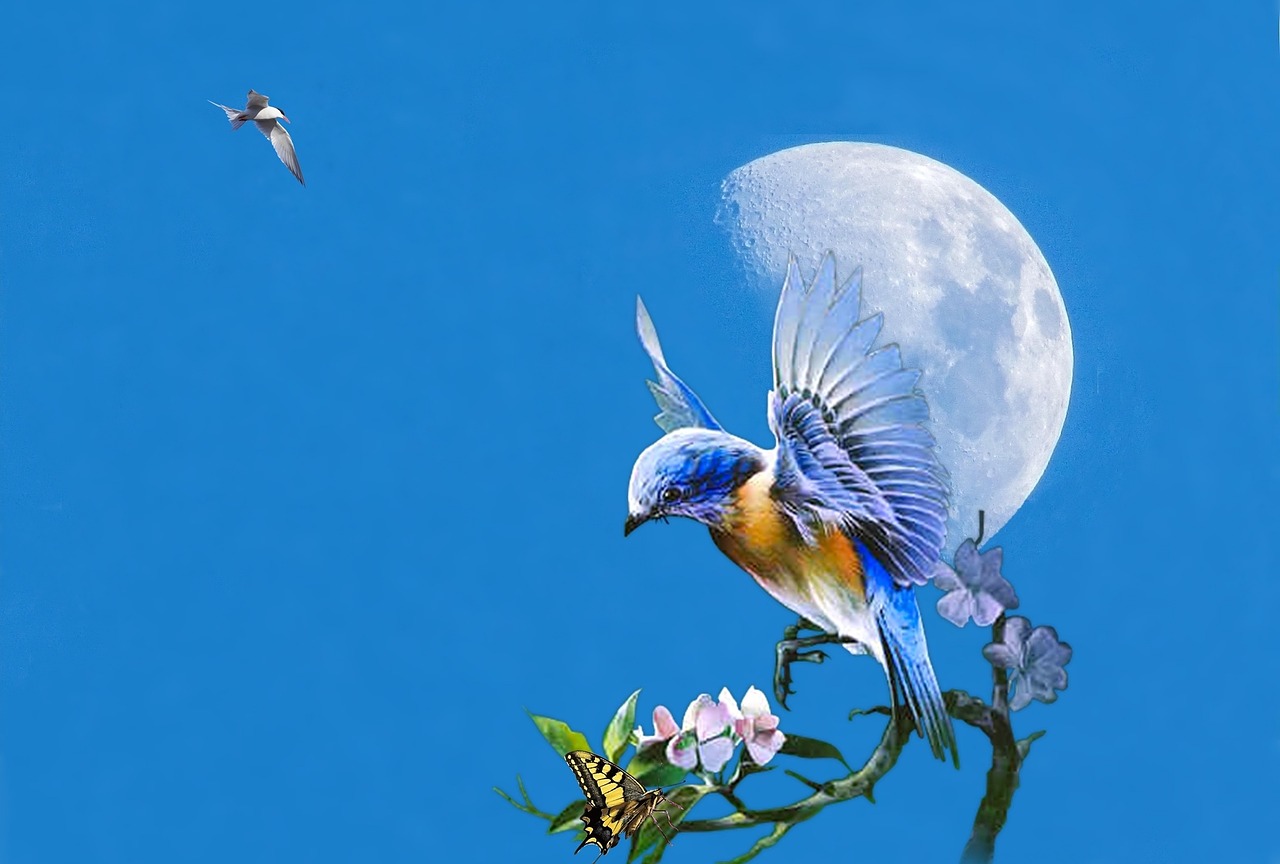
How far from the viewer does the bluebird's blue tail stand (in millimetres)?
Result: 2783

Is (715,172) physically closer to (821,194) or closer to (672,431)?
(821,194)

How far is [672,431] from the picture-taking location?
2854mm

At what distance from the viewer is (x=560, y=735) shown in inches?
112

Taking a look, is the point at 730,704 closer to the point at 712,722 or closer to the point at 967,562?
the point at 712,722

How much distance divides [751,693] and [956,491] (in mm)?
518

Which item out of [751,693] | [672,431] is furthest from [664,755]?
[672,431]

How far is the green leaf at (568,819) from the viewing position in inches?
110

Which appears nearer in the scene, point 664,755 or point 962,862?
point 664,755

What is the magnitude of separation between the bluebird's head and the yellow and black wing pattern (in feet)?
1.40

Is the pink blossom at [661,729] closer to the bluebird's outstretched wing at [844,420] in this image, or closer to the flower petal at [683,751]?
the flower petal at [683,751]

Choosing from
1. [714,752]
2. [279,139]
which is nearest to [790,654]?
[714,752]

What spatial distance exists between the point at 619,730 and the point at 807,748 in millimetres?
345

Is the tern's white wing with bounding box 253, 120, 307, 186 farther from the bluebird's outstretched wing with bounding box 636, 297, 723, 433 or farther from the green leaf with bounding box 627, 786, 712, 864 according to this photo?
the green leaf with bounding box 627, 786, 712, 864

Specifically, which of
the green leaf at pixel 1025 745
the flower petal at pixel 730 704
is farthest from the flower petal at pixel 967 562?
the flower petal at pixel 730 704
